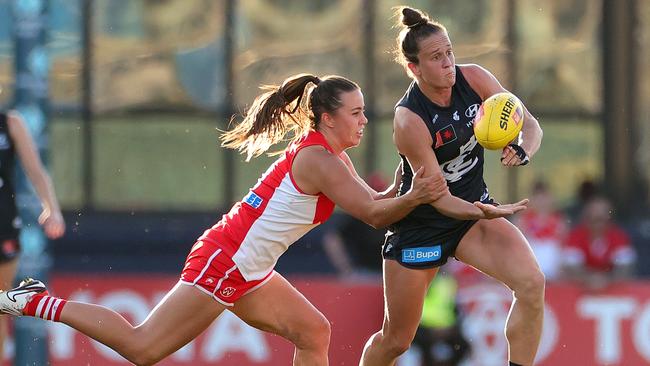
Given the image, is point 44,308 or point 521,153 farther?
point 44,308

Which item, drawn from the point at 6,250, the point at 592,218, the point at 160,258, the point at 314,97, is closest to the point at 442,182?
the point at 314,97

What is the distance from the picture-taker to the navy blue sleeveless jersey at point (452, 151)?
7.25 m

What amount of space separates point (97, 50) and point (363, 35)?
266cm

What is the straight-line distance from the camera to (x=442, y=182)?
274 inches

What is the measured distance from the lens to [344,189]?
7.07 meters

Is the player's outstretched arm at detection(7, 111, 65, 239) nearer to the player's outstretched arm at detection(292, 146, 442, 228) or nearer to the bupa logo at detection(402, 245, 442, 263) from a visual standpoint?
the player's outstretched arm at detection(292, 146, 442, 228)

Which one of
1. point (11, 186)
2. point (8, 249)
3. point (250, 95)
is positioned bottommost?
point (250, 95)

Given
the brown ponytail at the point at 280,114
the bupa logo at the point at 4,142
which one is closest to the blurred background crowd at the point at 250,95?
the bupa logo at the point at 4,142

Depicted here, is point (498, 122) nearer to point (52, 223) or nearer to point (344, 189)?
point (344, 189)

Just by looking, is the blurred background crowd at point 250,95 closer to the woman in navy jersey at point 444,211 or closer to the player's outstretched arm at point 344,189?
the woman in navy jersey at point 444,211

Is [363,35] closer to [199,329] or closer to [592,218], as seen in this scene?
[592,218]

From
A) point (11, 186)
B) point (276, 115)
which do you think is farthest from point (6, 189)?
point (276, 115)

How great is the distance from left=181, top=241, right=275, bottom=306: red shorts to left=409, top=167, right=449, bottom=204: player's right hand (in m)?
0.96

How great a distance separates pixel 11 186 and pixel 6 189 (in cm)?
7
